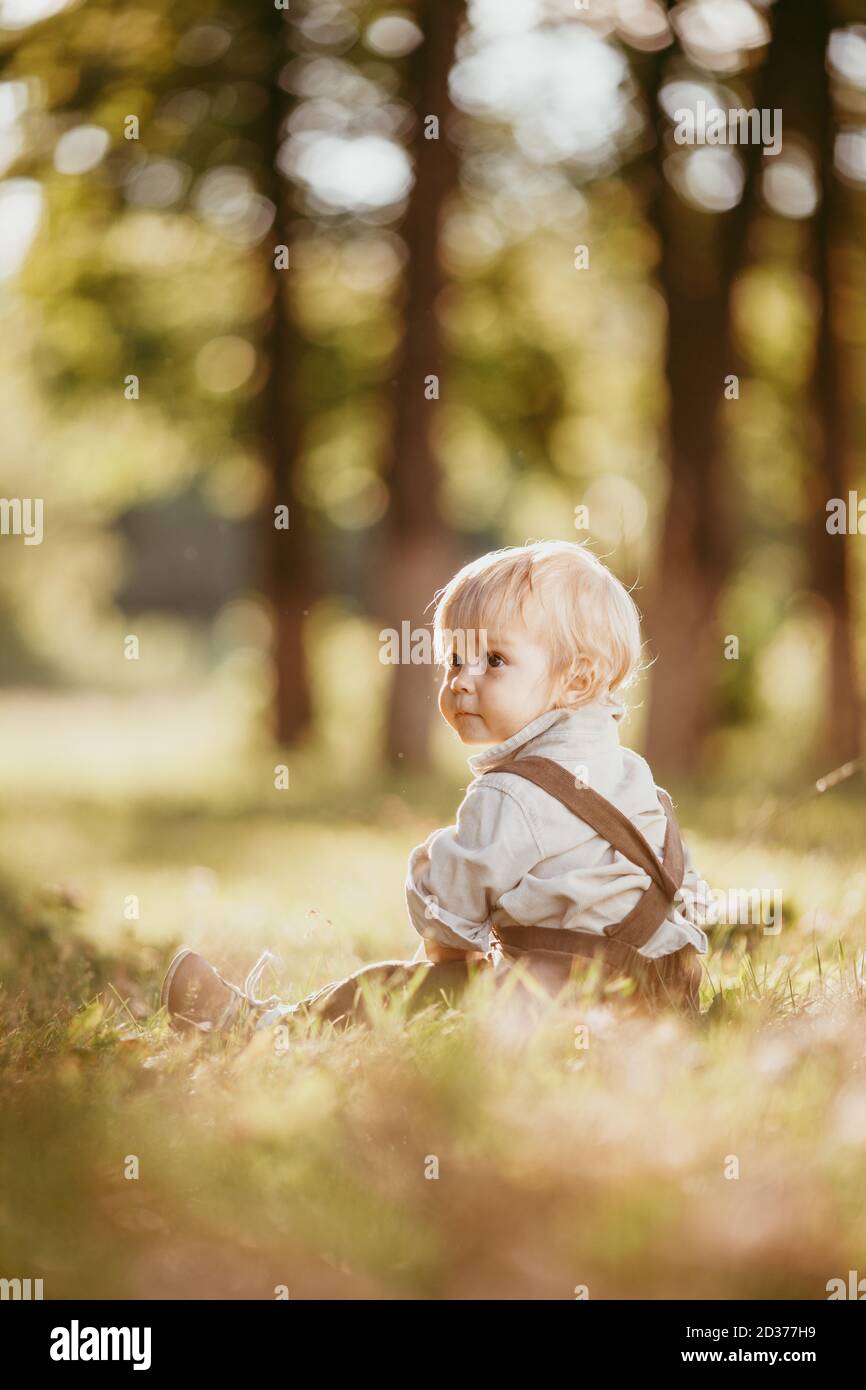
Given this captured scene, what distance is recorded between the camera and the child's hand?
320cm

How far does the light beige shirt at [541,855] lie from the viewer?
3.05 metres

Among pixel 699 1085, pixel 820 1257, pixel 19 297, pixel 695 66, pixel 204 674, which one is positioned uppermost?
pixel 204 674

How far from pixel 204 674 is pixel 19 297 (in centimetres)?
2640

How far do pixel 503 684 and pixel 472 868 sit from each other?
1.44ft

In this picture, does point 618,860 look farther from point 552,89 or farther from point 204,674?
point 204,674

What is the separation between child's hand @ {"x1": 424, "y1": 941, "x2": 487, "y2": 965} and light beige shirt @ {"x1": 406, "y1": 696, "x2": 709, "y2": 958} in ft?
0.13

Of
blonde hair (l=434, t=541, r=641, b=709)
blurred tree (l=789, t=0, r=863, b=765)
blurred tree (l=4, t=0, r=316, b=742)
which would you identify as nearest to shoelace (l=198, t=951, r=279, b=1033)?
blonde hair (l=434, t=541, r=641, b=709)

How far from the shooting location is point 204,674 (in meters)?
37.8

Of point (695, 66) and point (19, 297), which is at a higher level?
point (695, 66)

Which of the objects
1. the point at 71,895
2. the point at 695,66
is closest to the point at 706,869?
the point at 71,895

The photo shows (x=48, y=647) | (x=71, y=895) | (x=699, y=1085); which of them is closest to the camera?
(x=699, y=1085)

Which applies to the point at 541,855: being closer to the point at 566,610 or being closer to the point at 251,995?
the point at 566,610

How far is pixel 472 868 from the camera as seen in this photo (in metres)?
3.07

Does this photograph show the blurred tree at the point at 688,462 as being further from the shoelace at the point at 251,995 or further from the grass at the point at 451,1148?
the shoelace at the point at 251,995
